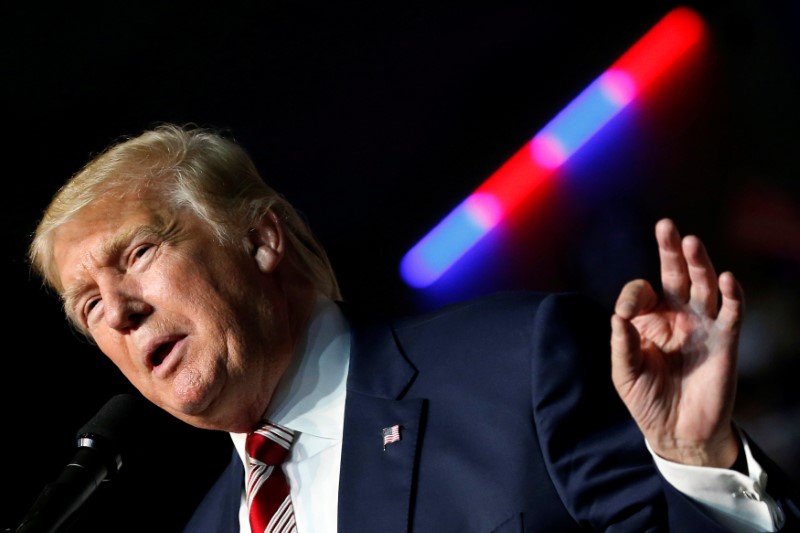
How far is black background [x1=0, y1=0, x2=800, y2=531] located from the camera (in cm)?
286

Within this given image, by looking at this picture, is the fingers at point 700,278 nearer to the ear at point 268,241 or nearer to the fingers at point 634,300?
the fingers at point 634,300

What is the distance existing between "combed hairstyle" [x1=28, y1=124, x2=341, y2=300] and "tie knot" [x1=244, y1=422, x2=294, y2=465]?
0.39m

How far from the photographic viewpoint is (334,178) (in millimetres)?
3086

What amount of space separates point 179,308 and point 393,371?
444mm

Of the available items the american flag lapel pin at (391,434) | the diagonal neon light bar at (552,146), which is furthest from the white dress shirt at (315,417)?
the diagonal neon light bar at (552,146)

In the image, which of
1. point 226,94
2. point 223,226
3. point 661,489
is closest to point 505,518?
point 661,489

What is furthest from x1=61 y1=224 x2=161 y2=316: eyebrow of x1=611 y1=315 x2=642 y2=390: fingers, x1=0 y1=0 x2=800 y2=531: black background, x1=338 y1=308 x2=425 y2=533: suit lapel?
x1=611 y1=315 x2=642 y2=390: fingers

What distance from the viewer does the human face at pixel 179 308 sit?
1968 mm

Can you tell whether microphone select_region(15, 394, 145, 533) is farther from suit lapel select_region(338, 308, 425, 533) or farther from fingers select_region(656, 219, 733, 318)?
fingers select_region(656, 219, 733, 318)

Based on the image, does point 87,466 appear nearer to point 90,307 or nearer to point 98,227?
point 90,307

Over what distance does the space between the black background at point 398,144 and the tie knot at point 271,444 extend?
0.85 m

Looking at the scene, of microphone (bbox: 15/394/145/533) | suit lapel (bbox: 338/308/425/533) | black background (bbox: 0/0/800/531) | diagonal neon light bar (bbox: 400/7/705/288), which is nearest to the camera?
microphone (bbox: 15/394/145/533)

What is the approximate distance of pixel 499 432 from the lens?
1804 millimetres

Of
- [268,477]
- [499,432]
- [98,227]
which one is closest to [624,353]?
[499,432]
